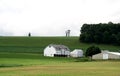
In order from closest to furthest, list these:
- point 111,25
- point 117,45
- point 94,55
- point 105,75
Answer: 1. point 105,75
2. point 94,55
3. point 117,45
4. point 111,25

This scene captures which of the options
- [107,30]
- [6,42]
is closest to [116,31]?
[107,30]

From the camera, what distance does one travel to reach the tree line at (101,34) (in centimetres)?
18038

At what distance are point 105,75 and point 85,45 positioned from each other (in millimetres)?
132251

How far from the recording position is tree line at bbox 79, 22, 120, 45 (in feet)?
592

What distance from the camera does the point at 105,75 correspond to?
48000 mm

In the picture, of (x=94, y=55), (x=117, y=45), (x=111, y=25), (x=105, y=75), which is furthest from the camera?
(x=111, y=25)

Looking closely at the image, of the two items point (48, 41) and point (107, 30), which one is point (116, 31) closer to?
point (107, 30)

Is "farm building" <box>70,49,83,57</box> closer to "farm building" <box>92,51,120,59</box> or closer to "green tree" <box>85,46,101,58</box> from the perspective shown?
"green tree" <box>85,46,101,58</box>

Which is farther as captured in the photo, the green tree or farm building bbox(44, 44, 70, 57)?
farm building bbox(44, 44, 70, 57)

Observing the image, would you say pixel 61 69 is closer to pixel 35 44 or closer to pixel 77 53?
pixel 77 53

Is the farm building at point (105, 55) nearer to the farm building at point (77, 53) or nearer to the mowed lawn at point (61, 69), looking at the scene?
the farm building at point (77, 53)

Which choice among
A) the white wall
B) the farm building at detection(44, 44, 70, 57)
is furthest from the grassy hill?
the farm building at detection(44, 44, 70, 57)

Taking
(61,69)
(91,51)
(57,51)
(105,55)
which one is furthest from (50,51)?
(61,69)

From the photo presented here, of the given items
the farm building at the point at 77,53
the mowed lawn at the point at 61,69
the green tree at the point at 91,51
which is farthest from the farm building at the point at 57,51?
the mowed lawn at the point at 61,69
